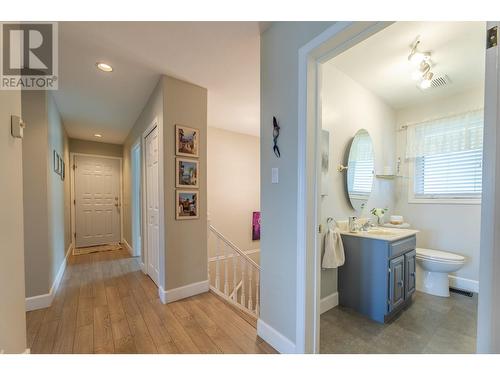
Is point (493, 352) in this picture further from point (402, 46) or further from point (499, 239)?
point (402, 46)

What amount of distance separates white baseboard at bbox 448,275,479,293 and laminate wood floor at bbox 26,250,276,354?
249 cm

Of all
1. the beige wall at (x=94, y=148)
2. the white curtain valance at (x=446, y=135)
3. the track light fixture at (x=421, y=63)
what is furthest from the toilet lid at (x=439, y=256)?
the beige wall at (x=94, y=148)

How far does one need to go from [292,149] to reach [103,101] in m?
2.85

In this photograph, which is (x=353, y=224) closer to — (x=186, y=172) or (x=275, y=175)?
(x=275, y=175)

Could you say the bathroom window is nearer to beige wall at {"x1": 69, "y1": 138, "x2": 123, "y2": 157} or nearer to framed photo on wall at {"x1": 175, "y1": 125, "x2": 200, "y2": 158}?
framed photo on wall at {"x1": 175, "y1": 125, "x2": 200, "y2": 158}

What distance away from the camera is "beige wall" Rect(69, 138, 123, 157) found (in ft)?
15.2

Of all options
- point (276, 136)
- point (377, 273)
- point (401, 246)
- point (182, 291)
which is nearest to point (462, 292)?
point (401, 246)

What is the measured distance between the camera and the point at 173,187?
2.26m

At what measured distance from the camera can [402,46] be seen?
5.85ft

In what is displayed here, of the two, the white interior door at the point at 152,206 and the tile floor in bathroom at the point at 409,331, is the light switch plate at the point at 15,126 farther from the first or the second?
the tile floor in bathroom at the point at 409,331

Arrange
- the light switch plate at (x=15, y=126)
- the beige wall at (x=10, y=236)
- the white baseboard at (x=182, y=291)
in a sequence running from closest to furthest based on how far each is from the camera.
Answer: the beige wall at (x=10, y=236) → the light switch plate at (x=15, y=126) → the white baseboard at (x=182, y=291)

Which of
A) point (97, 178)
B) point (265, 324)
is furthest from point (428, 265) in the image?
point (97, 178)

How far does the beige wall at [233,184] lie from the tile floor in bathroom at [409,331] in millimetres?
2611

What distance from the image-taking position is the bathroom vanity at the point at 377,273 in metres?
1.83
